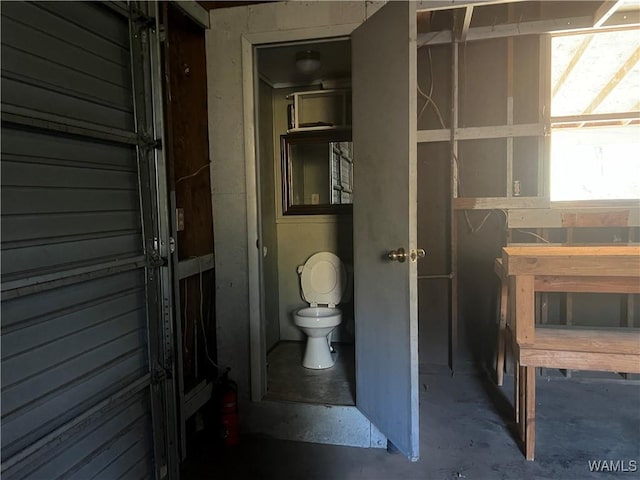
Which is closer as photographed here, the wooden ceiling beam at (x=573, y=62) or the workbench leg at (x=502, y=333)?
the workbench leg at (x=502, y=333)

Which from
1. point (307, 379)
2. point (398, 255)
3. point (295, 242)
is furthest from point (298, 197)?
point (398, 255)

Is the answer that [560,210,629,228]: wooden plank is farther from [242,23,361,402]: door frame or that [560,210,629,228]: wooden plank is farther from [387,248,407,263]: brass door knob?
[242,23,361,402]: door frame

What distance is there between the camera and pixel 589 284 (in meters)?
2.03

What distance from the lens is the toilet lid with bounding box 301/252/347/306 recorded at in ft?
10.4

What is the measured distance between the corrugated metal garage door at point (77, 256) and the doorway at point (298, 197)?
1290 millimetres

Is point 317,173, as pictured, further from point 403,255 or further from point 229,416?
point 229,416

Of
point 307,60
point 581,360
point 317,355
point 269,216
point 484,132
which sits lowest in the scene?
point 317,355

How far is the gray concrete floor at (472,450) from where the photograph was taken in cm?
198

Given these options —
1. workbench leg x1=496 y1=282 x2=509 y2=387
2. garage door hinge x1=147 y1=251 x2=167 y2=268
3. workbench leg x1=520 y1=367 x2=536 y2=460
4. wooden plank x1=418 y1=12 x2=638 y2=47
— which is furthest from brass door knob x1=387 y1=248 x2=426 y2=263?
wooden plank x1=418 y1=12 x2=638 y2=47

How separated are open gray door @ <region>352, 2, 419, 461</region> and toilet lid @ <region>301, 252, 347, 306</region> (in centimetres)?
91

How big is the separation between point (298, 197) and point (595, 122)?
245 centimetres

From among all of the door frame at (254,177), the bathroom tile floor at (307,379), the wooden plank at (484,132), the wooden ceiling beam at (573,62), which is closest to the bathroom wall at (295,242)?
the bathroom tile floor at (307,379)

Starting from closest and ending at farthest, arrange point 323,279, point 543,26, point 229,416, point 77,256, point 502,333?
point 77,256, point 229,416, point 543,26, point 502,333, point 323,279

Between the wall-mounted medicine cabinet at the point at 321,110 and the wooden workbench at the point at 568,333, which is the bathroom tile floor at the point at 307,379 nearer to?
the wooden workbench at the point at 568,333
